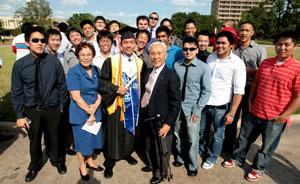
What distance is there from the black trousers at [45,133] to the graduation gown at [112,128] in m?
0.83

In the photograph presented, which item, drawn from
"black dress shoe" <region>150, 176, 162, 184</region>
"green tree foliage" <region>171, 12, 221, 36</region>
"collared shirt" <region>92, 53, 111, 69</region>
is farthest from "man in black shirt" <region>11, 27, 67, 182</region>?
"green tree foliage" <region>171, 12, 221, 36</region>

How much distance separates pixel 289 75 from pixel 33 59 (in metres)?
3.80

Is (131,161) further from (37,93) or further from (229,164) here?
(37,93)

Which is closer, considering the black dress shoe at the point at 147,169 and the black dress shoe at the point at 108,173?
the black dress shoe at the point at 108,173

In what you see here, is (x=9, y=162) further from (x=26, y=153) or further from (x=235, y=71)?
(x=235, y=71)

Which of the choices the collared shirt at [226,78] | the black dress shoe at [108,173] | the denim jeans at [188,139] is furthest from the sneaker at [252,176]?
the black dress shoe at [108,173]

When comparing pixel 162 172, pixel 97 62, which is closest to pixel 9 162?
pixel 97 62

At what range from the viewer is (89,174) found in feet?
10.6

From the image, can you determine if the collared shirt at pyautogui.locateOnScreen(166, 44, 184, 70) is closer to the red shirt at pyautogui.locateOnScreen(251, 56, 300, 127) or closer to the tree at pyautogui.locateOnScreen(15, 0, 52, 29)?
the red shirt at pyautogui.locateOnScreen(251, 56, 300, 127)

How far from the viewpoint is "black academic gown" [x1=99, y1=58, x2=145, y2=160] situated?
2.94 m

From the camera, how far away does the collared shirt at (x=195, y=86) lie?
9.50ft

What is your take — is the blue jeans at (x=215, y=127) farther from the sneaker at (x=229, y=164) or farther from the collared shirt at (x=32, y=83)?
the collared shirt at (x=32, y=83)

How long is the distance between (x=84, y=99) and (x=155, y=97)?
1145 mm

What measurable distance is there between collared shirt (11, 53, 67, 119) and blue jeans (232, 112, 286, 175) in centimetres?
323
